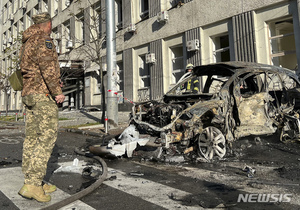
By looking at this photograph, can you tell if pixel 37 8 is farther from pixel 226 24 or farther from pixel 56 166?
pixel 56 166

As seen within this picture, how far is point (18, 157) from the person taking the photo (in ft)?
18.5

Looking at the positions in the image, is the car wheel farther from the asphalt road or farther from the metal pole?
the metal pole

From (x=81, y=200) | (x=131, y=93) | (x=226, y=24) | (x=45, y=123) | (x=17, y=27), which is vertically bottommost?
(x=81, y=200)

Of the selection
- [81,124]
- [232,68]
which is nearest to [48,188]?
[232,68]

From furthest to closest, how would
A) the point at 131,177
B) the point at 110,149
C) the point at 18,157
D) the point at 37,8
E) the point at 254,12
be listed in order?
1. the point at 37,8
2. the point at 254,12
3. the point at 18,157
4. the point at 110,149
5. the point at 131,177

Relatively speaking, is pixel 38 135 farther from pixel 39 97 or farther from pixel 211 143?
pixel 211 143

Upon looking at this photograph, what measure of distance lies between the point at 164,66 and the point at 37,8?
73.7 ft

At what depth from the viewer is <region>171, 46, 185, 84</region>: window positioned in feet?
50.9

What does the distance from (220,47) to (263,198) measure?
474 inches

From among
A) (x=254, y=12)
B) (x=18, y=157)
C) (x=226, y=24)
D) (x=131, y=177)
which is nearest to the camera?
(x=131, y=177)

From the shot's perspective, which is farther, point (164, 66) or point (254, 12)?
point (164, 66)

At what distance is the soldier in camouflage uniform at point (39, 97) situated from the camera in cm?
299

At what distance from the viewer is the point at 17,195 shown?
10.1 feet

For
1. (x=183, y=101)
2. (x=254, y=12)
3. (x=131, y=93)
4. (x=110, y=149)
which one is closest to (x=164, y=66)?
(x=131, y=93)
